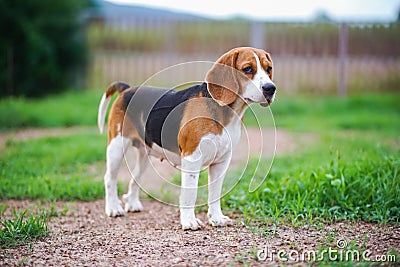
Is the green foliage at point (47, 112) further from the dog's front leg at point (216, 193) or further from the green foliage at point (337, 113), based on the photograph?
the dog's front leg at point (216, 193)

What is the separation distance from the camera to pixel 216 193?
4.60m

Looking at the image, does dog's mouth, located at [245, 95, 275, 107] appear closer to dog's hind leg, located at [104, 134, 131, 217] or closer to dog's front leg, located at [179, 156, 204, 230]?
dog's front leg, located at [179, 156, 204, 230]

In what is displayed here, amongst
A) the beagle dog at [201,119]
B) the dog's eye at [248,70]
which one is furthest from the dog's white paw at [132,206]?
the dog's eye at [248,70]

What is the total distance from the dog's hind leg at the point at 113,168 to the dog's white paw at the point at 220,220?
3.05 ft

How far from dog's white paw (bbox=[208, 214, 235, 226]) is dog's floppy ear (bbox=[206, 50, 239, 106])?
3.35 ft

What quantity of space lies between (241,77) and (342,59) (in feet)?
32.6

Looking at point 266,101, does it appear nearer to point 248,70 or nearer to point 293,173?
point 248,70

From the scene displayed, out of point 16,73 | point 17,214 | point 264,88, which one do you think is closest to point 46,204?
point 17,214

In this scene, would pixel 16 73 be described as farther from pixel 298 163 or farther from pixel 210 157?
pixel 210 157

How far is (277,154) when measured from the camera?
7246 millimetres

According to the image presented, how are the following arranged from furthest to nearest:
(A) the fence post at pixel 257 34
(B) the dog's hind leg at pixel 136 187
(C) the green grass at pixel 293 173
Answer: (A) the fence post at pixel 257 34
(B) the dog's hind leg at pixel 136 187
(C) the green grass at pixel 293 173

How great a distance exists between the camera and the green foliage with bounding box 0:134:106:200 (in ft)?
18.3

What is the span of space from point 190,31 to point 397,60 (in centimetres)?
530

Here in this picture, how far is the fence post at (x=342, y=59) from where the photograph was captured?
13406 millimetres
